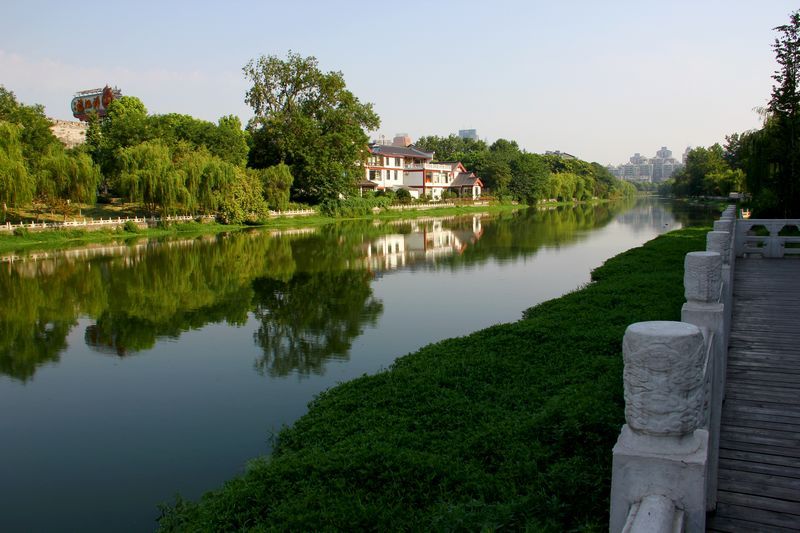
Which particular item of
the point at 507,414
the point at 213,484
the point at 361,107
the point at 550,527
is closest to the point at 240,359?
the point at 213,484

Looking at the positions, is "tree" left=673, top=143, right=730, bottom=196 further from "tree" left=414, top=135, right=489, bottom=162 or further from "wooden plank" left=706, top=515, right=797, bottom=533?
"wooden plank" left=706, top=515, right=797, bottom=533

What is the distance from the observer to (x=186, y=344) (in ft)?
40.4

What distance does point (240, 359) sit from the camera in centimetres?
1116

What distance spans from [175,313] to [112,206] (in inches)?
1190

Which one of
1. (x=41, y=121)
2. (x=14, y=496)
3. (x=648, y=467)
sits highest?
(x=41, y=121)

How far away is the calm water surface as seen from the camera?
6.82 metres

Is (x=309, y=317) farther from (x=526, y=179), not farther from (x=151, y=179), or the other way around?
(x=526, y=179)

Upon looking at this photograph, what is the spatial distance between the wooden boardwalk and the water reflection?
6517 mm

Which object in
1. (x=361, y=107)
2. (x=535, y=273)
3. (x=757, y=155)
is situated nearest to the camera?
(x=535, y=273)

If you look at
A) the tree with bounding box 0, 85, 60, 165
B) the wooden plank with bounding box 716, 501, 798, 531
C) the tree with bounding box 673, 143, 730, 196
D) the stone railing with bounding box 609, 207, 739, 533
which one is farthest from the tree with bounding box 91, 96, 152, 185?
the tree with bounding box 673, 143, 730, 196

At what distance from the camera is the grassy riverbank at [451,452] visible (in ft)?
14.6

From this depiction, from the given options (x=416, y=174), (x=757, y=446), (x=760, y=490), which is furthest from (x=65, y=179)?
(x=416, y=174)

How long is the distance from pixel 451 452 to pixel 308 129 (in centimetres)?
4334

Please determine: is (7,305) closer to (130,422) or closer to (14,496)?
(130,422)
